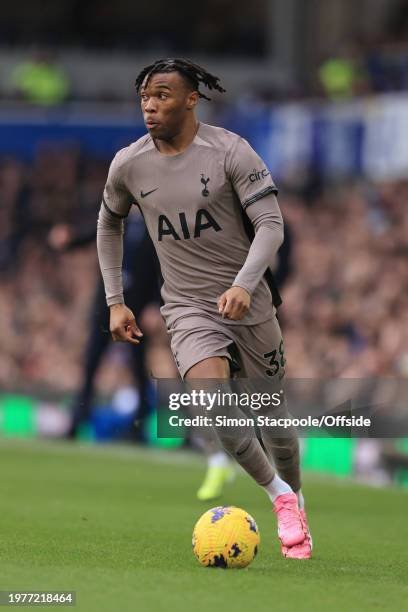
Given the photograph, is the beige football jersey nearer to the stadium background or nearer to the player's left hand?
the player's left hand

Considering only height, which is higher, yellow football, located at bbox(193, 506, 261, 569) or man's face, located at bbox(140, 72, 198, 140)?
man's face, located at bbox(140, 72, 198, 140)

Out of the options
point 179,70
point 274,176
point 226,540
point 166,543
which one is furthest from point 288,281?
point 226,540

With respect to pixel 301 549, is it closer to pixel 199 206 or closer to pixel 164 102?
pixel 199 206

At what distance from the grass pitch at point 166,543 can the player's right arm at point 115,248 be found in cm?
108

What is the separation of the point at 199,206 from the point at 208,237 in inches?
6.5

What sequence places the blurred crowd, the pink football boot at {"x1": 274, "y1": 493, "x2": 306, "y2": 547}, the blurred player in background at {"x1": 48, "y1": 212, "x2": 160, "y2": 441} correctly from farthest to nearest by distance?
the blurred crowd
the blurred player in background at {"x1": 48, "y1": 212, "x2": 160, "y2": 441}
the pink football boot at {"x1": 274, "y1": 493, "x2": 306, "y2": 547}

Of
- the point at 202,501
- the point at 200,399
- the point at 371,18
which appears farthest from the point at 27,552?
the point at 371,18

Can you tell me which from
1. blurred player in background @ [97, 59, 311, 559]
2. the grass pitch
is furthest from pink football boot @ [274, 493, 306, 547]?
the grass pitch

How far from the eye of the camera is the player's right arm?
24.8ft

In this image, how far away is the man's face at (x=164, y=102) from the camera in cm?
722

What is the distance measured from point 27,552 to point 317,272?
1242 cm

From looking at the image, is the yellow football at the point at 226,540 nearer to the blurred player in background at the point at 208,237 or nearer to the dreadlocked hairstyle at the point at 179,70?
A: the blurred player in background at the point at 208,237

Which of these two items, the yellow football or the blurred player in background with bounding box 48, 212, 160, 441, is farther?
the blurred player in background with bounding box 48, 212, 160, 441

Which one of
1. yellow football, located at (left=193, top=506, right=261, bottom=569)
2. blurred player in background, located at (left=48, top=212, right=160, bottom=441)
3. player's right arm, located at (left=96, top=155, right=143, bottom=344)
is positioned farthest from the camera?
blurred player in background, located at (left=48, top=212, right=160, bottom=441)
